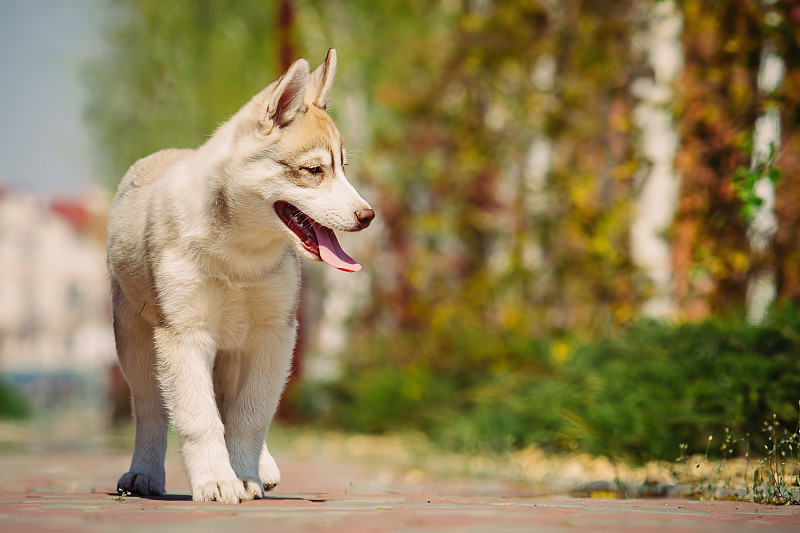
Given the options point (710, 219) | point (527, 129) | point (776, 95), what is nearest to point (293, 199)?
point (776, 95)

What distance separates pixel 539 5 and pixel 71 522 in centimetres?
1014

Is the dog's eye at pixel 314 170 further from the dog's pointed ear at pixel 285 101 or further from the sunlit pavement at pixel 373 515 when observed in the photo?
the sunlit pavement at pixel 373 515

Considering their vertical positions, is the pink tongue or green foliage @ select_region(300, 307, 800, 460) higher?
the pink tongue

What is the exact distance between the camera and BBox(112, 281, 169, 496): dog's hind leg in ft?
18.2

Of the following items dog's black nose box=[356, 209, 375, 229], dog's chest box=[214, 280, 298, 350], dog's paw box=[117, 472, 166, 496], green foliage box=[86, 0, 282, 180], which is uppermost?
green foliage box=[86, 0, 282, 180]

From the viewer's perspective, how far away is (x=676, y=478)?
6410 mm

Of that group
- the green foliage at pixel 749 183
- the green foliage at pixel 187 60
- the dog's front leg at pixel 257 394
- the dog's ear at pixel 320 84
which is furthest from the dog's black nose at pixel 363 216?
the green foliage at pixel 187 60

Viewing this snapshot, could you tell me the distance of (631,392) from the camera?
7805mm

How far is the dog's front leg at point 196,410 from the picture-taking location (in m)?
4.62

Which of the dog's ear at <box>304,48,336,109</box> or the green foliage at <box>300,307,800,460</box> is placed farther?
the green foliage at <box>300,307,800,460</box>

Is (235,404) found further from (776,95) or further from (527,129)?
(527,129)

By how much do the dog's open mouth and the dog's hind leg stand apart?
42.9 inches

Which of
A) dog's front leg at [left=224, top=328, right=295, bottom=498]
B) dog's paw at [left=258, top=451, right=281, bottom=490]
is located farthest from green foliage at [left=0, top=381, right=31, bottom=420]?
dog's front leg at [left=224, top=328, right=295, bottom=498]

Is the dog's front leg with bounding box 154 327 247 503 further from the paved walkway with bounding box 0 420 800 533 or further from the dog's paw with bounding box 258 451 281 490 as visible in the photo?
the dog's paw with bounding box 258 451 281 490
